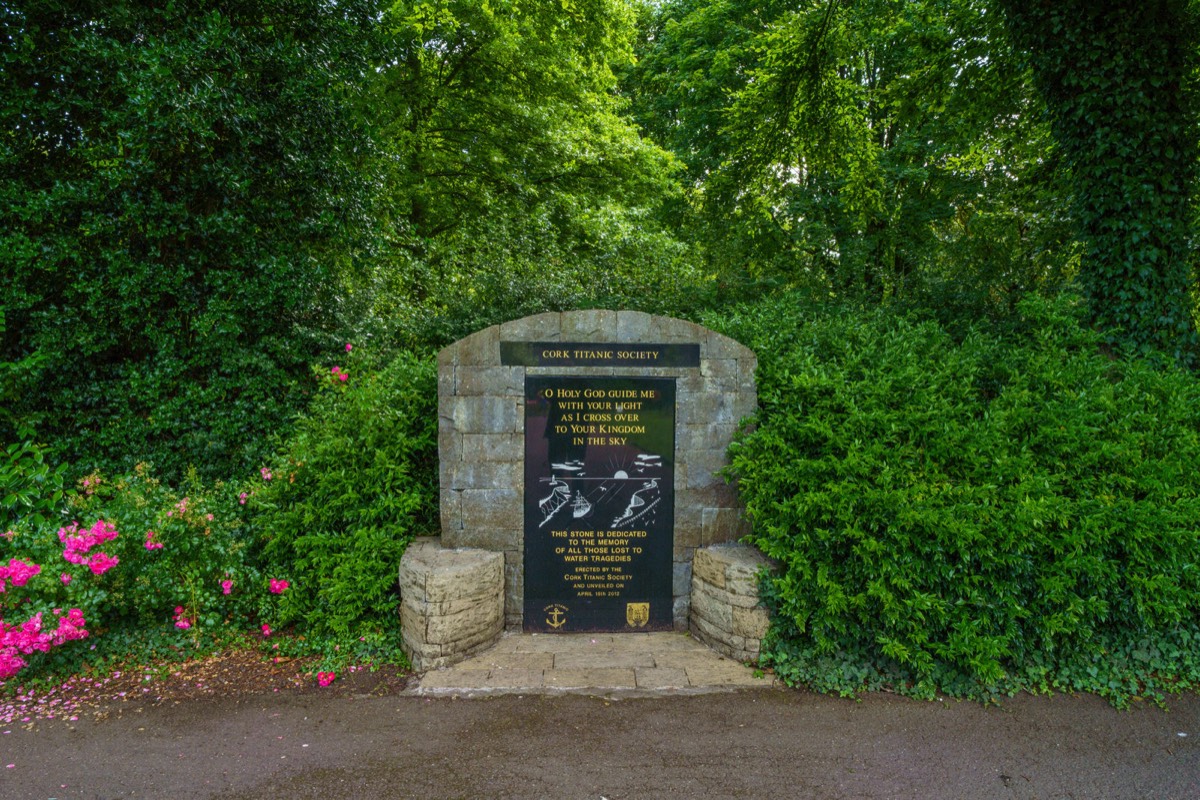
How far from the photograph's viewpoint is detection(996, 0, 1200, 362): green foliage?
19.9 feet

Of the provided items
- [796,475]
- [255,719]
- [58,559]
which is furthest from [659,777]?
[58,559]

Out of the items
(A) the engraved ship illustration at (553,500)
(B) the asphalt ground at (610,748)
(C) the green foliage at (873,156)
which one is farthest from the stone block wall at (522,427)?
(C) the green foliage at (873,156)

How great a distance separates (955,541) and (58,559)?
6031mm

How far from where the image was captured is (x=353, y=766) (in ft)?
11.6

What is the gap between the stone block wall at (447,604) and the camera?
458 cm

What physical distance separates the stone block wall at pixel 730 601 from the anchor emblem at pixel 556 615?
1.05m

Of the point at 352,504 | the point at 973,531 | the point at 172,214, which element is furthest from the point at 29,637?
the point at 973,531

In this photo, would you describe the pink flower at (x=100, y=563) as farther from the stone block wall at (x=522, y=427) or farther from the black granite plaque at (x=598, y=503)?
the black granite plaque at (x=598, y=503)

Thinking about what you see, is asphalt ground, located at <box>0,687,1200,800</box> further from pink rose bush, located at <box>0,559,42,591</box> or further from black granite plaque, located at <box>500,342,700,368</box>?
black granite plaque, located at <box>500,342,700,368</box>

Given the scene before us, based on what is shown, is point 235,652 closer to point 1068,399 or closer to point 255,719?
point 255,719

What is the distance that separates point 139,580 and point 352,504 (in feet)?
4.92

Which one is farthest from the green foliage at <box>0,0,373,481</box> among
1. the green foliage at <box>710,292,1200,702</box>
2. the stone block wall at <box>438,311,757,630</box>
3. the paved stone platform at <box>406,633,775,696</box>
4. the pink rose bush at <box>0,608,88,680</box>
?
the green foliage at <box>710,292,1200,702</box>

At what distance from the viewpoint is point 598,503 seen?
5.18 metres

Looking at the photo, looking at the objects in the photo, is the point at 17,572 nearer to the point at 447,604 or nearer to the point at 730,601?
the point at 447,604
